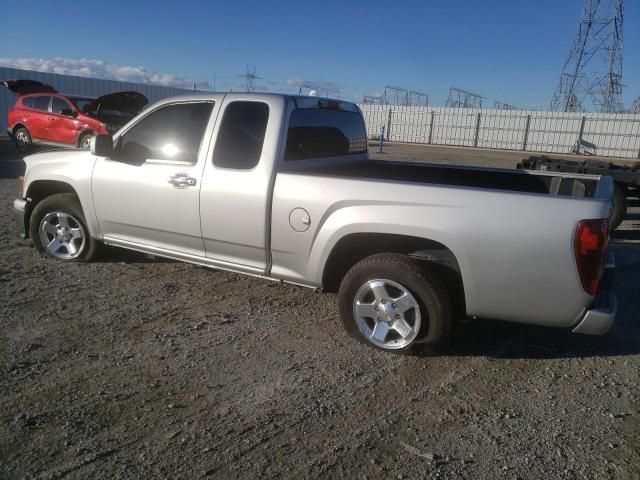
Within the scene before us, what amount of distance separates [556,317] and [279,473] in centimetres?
194

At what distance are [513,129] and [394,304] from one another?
3302 cm

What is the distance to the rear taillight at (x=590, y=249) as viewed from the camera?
2938mm

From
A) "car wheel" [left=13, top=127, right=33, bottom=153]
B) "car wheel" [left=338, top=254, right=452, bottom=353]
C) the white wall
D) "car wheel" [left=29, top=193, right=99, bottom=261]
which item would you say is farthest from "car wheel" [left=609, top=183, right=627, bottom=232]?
the white wall

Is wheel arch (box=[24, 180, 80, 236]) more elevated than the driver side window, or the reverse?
the driver side window

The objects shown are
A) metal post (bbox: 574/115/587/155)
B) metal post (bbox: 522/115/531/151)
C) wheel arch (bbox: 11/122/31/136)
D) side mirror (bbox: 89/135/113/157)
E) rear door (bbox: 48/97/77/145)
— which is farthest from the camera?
metal post (bbox: 522/115/531/151)

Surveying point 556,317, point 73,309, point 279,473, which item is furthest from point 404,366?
point 73,309

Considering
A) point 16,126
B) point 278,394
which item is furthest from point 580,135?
point 278,394

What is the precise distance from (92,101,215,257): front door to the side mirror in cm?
10

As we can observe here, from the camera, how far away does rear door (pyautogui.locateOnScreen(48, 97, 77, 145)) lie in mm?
13702

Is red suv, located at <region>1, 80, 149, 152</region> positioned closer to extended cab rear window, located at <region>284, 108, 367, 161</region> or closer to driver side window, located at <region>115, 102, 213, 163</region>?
driver side window, located at <region>115, 102, 213, 163</region>

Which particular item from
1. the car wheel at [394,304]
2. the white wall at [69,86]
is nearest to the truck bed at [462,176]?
the car wheel at [394,304]

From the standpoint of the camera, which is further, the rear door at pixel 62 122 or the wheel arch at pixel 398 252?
the rear door at pixel 62 122

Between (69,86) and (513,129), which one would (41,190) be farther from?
(513,129)

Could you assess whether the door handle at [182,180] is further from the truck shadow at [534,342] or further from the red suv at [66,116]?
the red suv at [66,116]
